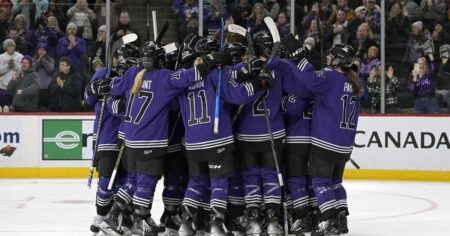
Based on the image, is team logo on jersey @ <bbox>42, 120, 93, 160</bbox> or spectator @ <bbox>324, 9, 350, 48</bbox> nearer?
spectator @ <bbox>324, 9, 350, 48</bbox>

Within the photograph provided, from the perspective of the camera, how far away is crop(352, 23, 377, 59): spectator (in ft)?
39.2

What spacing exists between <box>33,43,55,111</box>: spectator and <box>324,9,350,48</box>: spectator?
3.22 metres

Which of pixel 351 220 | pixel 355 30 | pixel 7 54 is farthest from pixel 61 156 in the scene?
pixel 351 220

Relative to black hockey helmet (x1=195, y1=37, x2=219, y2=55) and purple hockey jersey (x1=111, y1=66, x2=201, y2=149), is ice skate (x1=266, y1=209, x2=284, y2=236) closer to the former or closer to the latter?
purple hockey jersey (x1=111, y1=66, x2=201, y2=149)

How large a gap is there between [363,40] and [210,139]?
5123mm

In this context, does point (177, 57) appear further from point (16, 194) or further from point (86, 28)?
point (86, 28)

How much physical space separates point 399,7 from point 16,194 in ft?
15.9

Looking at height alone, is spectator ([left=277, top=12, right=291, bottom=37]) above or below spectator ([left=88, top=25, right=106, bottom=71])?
above

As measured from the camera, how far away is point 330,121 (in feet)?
24.4

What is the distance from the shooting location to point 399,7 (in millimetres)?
11938

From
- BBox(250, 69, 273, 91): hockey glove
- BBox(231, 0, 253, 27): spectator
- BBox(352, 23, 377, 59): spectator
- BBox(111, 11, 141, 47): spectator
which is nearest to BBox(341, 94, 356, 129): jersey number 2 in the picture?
BBox(250, 69, 273, 91): hockey glove

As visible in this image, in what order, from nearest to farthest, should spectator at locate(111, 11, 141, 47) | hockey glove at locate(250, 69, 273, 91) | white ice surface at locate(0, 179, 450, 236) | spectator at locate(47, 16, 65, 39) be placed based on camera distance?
hockey glove at locate(250, 69, 273, 91) → white ice surface at locate(0, 179, 450, 236) → spectator at locate(111, 11, 141, 47) → spectator at locate(47, 16, 65, 39)

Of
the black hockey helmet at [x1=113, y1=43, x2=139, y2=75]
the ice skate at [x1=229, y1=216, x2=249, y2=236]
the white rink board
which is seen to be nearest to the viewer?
the ice skate at [x1=229, y1=216, x2=249, y2=236]

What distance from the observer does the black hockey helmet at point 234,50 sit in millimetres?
7328
